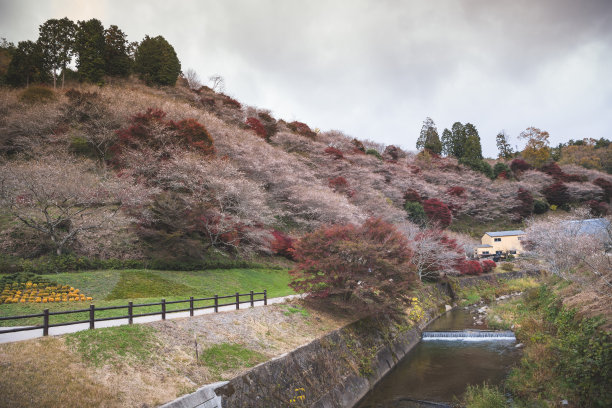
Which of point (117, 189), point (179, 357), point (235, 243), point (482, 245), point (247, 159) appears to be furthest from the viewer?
point (482, 245)

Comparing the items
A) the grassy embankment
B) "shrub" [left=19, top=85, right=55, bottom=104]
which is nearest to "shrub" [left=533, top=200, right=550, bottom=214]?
the grassy embankment

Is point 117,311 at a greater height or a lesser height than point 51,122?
lesser

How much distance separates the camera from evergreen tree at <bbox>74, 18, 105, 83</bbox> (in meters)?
42.0

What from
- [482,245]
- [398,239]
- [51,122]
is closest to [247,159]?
[51,122]

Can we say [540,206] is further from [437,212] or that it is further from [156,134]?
[156,134]

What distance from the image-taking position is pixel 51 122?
3128 centimetres

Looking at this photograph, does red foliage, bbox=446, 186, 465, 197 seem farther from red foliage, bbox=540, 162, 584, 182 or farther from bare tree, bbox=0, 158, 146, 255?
bare tree, bbox=0, 158, 146, 255

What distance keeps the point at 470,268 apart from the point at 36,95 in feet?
173

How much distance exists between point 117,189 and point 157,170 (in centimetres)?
553

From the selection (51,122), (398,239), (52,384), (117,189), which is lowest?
(52,384)

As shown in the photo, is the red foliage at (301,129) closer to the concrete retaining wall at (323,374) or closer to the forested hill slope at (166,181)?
the forested hill slope at (166,181)

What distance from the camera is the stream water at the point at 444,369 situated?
42.5 ft

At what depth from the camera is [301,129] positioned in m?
64.1

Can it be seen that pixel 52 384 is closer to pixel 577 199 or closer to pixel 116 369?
pixel 116 369
